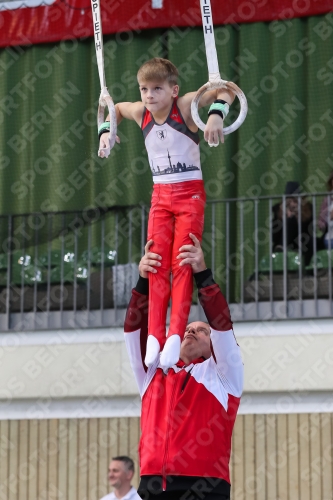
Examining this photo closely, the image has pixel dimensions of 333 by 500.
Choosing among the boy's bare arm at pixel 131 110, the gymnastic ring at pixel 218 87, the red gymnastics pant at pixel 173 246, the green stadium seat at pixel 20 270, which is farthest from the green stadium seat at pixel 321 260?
the gymnastic ring at pixel 218 87

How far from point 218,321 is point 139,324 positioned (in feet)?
1.32

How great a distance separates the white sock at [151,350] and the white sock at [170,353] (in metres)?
0.04

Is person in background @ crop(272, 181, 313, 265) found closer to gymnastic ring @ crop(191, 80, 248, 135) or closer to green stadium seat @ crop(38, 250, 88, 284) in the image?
green stadium seat @ crop(38, 250, 88, 284)

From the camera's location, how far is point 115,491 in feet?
25.5

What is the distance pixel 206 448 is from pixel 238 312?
430 cm

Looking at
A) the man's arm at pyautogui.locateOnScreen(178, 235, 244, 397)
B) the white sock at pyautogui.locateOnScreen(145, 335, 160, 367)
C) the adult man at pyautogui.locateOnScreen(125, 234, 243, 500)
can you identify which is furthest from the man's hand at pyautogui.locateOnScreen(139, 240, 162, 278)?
the white sock at pyautogui.locateOnScreen(145, 335, 160, 367)

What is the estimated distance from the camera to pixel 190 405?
4.31 metres

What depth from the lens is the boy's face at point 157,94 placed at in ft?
14.2

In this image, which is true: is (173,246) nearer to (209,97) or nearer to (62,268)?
(209,97)

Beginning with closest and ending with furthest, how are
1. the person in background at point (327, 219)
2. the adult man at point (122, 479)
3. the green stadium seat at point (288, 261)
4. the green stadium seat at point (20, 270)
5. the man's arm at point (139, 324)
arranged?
the man's arm at point (139, 324) → the adult man at point (122, 479) → the person in background at point (327, 219) → the green stadium seat at point (288, 261) → the green stadium seat at point (20, 270)

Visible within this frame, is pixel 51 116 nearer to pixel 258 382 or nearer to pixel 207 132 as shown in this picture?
pixel 258 382

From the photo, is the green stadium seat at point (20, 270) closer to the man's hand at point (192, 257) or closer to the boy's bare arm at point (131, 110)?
the boy's bare arm at point (131, 110)

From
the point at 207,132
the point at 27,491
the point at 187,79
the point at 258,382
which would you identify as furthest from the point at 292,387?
the point at 207,132

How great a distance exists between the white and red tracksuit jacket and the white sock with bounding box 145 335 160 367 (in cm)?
9
